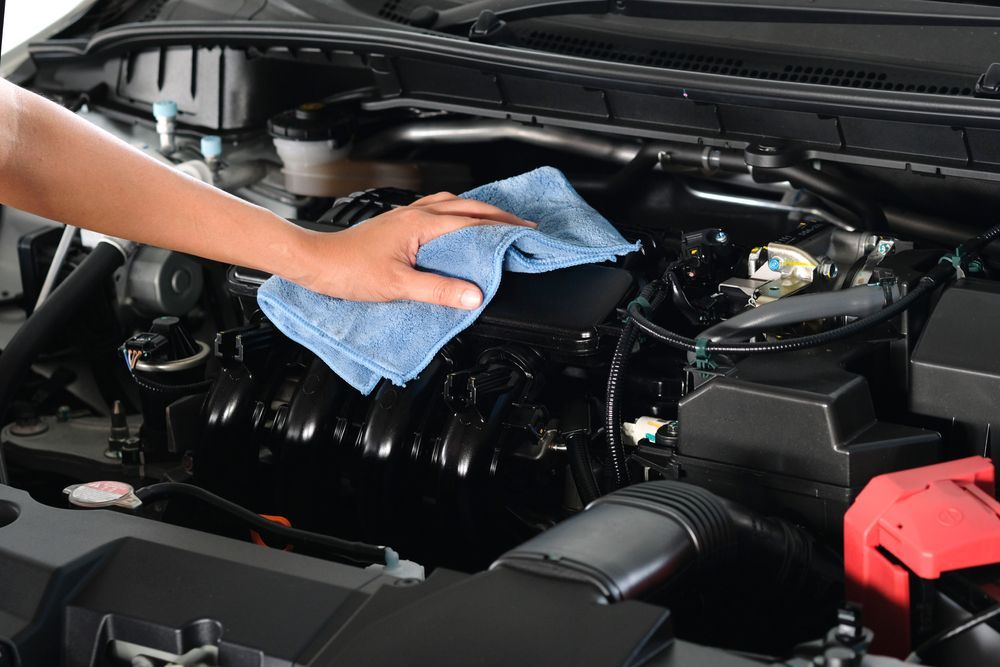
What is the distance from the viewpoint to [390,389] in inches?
59.2

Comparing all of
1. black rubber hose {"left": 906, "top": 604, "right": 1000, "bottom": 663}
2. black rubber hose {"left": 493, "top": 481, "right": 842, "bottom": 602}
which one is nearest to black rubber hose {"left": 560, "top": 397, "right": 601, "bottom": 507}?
black rubber hose {"left": 493, "top": 481, "right": 842, "bottom": 602}

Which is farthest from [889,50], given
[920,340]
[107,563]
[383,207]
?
[107,563]

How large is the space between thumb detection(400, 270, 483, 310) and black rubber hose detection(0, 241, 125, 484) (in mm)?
697

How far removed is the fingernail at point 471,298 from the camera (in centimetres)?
141

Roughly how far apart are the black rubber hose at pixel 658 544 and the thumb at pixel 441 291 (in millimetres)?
403

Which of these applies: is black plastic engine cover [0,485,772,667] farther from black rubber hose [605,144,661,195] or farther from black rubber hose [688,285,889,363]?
black rubber hose [605,144,661,195]

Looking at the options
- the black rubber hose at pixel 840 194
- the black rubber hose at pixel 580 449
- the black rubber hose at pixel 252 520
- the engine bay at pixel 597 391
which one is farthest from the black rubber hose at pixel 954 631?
the black rubber hose at pixel 840 194

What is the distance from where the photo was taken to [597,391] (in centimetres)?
149

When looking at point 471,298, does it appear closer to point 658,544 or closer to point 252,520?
point 252,520

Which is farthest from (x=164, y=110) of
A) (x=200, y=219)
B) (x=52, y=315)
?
(x=200, y=219)

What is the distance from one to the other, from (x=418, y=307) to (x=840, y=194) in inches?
24.7

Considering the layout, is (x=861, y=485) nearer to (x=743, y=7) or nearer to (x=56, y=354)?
(x=743, y=7)

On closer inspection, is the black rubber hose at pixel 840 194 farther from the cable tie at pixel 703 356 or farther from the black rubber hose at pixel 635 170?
the cable tie at pixel 703 356

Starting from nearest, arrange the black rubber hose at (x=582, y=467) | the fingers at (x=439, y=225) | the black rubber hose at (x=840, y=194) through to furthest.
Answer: the black rubber hose at (x=582, y=467), the fingers at (x=439, y=225), the black rubber hose at (x=840, y=194)
